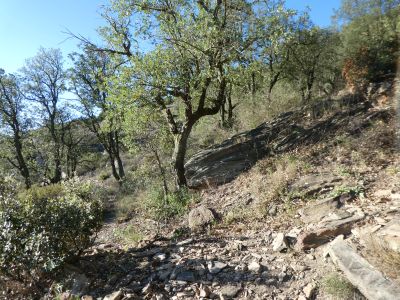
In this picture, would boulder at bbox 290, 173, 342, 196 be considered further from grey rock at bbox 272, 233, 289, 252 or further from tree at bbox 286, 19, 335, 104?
tree at bbox 286, 19, 335, 104

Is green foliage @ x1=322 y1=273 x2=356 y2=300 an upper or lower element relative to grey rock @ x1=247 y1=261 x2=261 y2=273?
lower

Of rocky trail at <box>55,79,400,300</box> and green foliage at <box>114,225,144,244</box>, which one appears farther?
green foliage at <box>114,225,144,244</box>

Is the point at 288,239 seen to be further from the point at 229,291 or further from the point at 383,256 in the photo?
→ the point at 383,256

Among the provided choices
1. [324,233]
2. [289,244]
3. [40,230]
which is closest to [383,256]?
[324,233]

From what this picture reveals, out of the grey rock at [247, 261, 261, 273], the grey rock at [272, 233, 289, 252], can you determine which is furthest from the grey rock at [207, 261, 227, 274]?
the grey rock at [272, 233, 289, 252]

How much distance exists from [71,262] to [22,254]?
1.02 m

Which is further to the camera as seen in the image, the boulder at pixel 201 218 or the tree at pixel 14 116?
the tree at pixel 14 116

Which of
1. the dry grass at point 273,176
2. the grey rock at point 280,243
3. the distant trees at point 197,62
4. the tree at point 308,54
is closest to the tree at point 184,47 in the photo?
the distant trees at point 197,62

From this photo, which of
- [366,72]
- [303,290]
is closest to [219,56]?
[366,72]

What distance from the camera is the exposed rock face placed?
35.0 ft

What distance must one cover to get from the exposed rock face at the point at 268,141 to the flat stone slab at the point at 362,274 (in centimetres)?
593

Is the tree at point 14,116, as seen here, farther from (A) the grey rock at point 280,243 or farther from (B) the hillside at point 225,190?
(A) the grey rock at point 280,243

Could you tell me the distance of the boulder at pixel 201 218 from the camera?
8.11m

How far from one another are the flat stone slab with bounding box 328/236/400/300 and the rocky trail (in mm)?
11
